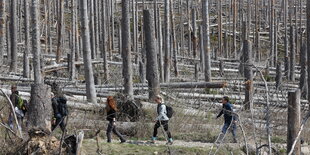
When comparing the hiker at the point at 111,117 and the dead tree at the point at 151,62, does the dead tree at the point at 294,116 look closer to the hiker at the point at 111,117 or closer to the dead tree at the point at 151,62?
the hiker at the point at 111,117

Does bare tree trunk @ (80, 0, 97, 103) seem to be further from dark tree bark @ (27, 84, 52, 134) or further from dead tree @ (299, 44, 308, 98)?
dead tree @ (299, 44, 308, 98)

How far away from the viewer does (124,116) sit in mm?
13859

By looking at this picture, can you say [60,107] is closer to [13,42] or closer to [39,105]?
[39,105]

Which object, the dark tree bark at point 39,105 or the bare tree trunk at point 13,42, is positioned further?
the bare tree trunk at point 13,42

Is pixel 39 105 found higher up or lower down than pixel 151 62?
lower down

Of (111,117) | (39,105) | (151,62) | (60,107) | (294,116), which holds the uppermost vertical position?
(151,62)

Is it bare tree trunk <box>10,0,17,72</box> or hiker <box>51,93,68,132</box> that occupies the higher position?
bare tree trunk <box>10,0,17,72</box>

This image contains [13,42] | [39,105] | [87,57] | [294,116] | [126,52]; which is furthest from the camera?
[13,42]

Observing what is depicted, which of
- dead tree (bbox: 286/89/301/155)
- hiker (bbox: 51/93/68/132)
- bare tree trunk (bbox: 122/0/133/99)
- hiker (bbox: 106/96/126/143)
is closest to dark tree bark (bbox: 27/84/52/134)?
hiker (bbox: 51/93/68/132)

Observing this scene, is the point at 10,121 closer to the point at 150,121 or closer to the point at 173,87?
the point at 150,121

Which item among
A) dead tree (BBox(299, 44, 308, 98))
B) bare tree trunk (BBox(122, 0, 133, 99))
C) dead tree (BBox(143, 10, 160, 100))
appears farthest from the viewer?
dead tree (BBox(299, 44, 308, 98))

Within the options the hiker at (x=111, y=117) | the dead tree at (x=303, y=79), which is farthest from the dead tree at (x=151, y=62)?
the dead tree at (x=303, y=79)

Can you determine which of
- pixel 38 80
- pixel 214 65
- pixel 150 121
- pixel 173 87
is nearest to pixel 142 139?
pixel 150 121

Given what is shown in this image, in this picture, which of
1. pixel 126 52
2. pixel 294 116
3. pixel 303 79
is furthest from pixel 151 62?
pixel 294 116
